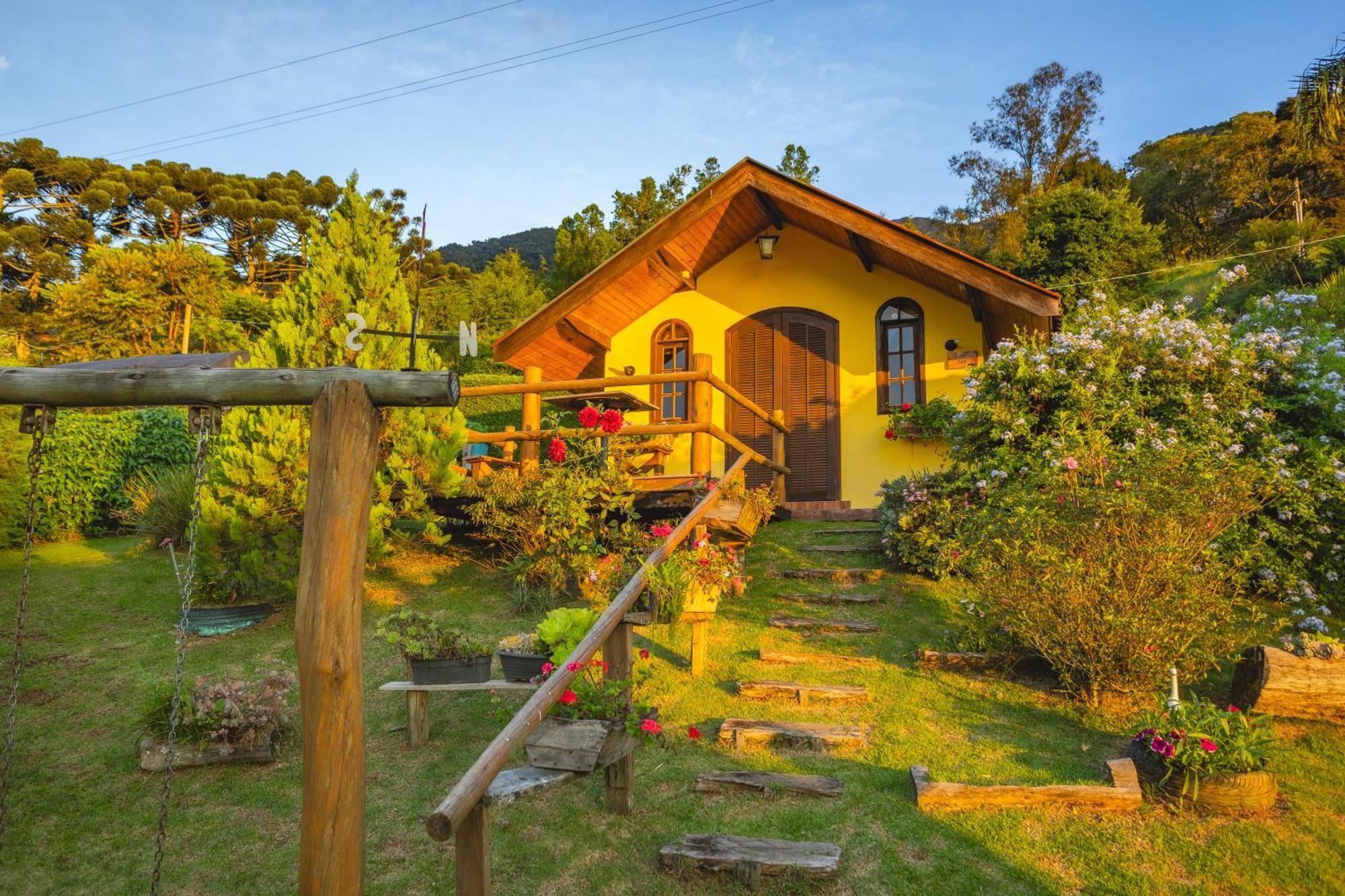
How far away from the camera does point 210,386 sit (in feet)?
12.6

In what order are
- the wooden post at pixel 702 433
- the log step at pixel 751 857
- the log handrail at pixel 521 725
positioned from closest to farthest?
1. the log handrail at pixel 521 725
2. the log step at pixel 751 857
3. the wooden post at pixel 702 433

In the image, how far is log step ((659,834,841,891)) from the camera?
11.5 feet

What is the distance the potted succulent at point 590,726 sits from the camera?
354 cm

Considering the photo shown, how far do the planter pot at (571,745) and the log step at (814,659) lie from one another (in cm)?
252

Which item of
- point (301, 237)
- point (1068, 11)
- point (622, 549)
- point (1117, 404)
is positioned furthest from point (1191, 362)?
point (301, 237)

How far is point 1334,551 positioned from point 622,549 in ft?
19.2

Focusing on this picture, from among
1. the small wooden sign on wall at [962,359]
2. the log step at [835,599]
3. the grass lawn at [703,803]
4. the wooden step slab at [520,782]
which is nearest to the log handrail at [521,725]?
the wooden step slab at [520,782]

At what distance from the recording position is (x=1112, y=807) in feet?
12.8

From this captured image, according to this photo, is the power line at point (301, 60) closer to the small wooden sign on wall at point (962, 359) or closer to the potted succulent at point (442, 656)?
the small wooden sign on wall at point (962, 359)

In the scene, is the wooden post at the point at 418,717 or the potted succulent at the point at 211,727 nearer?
the potted succulent at the point at 211,727

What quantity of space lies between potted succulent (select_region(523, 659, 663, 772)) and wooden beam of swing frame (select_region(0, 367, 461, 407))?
152cm

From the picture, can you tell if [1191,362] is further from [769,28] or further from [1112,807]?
[769,28]

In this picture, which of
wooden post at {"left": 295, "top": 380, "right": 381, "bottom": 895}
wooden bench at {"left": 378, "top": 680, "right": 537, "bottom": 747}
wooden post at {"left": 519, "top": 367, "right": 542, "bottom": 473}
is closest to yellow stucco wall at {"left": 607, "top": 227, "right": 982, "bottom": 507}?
wooden post at {"left": 519, "top": 367, "right": 542, "bottom": 473}

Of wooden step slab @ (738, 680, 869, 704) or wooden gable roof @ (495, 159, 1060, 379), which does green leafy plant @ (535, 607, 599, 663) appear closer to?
wooden step slab @ (738, 680, 869, 704)
